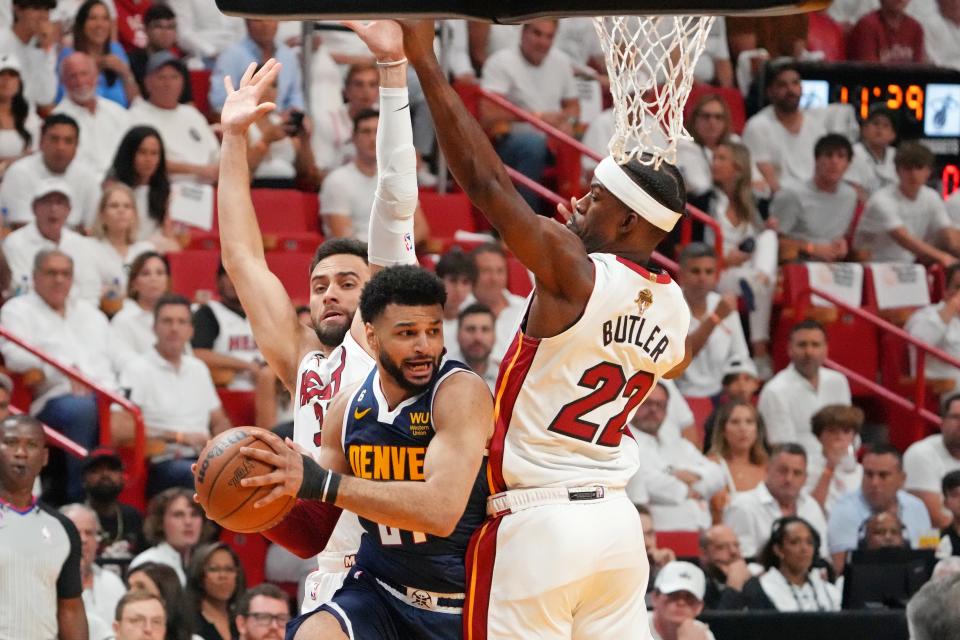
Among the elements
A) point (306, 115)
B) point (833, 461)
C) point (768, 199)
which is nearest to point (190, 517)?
point (306, 115)

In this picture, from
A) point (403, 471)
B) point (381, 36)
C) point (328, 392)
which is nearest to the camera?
point (403, 471)

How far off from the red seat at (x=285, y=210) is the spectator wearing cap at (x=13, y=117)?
61.8 inches

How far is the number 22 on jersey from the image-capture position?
18.2ft

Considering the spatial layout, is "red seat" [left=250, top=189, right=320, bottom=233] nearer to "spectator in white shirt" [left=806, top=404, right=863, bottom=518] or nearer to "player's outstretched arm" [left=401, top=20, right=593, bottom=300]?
"spectator in white shirt" [left=806, top=404, right=863, bottom=518]

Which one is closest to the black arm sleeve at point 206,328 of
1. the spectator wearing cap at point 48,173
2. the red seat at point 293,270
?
the red seat at point 293,270

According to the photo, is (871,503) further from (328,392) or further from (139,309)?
(328,392)

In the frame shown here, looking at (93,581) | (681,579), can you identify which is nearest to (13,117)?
(93,581)

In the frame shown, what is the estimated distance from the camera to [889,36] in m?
15.9

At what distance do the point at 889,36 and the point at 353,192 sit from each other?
6175 millimetres

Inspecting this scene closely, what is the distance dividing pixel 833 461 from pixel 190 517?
15.5 feet

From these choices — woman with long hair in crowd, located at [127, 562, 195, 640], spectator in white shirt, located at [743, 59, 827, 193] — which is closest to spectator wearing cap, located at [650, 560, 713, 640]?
woman with long hair in crowd, located at [127, 562, 195, 640]

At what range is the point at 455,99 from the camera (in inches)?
210

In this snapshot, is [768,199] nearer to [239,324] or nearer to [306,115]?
[306,115]

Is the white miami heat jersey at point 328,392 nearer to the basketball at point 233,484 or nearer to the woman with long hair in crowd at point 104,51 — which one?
the basketball at point 233,484
